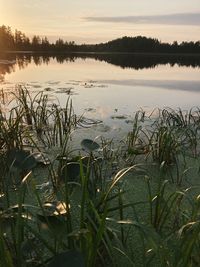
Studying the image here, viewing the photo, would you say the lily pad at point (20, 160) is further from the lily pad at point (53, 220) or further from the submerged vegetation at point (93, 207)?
the lily pad at point (53, 220)

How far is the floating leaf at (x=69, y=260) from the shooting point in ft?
3.55

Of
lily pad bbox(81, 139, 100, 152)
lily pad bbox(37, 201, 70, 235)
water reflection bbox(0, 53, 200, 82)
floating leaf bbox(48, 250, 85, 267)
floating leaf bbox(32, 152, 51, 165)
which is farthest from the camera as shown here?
water reflection bbox(0, 53, 200, 82)

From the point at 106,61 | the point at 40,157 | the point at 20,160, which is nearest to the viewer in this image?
the point at 20,160

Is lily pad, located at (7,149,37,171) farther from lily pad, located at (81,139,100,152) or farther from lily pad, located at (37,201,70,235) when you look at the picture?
lily pad, located at (37,201,70,235)

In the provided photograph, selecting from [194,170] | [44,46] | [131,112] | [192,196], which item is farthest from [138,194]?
[44,46]

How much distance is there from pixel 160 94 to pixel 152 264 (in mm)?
6531

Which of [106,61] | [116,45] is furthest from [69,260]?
[116,45]

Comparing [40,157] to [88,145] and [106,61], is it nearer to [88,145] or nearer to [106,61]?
[88,145]

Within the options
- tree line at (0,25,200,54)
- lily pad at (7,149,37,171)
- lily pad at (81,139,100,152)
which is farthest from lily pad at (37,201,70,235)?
tree line at (0,25,200,54)

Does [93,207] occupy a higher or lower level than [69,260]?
higher

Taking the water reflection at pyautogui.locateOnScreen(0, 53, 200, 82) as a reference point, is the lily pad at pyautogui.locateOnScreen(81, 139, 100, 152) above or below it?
below

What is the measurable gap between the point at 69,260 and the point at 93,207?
0.62ft

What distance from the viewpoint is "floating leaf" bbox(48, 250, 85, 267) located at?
3.55ft

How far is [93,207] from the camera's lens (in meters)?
1.21
